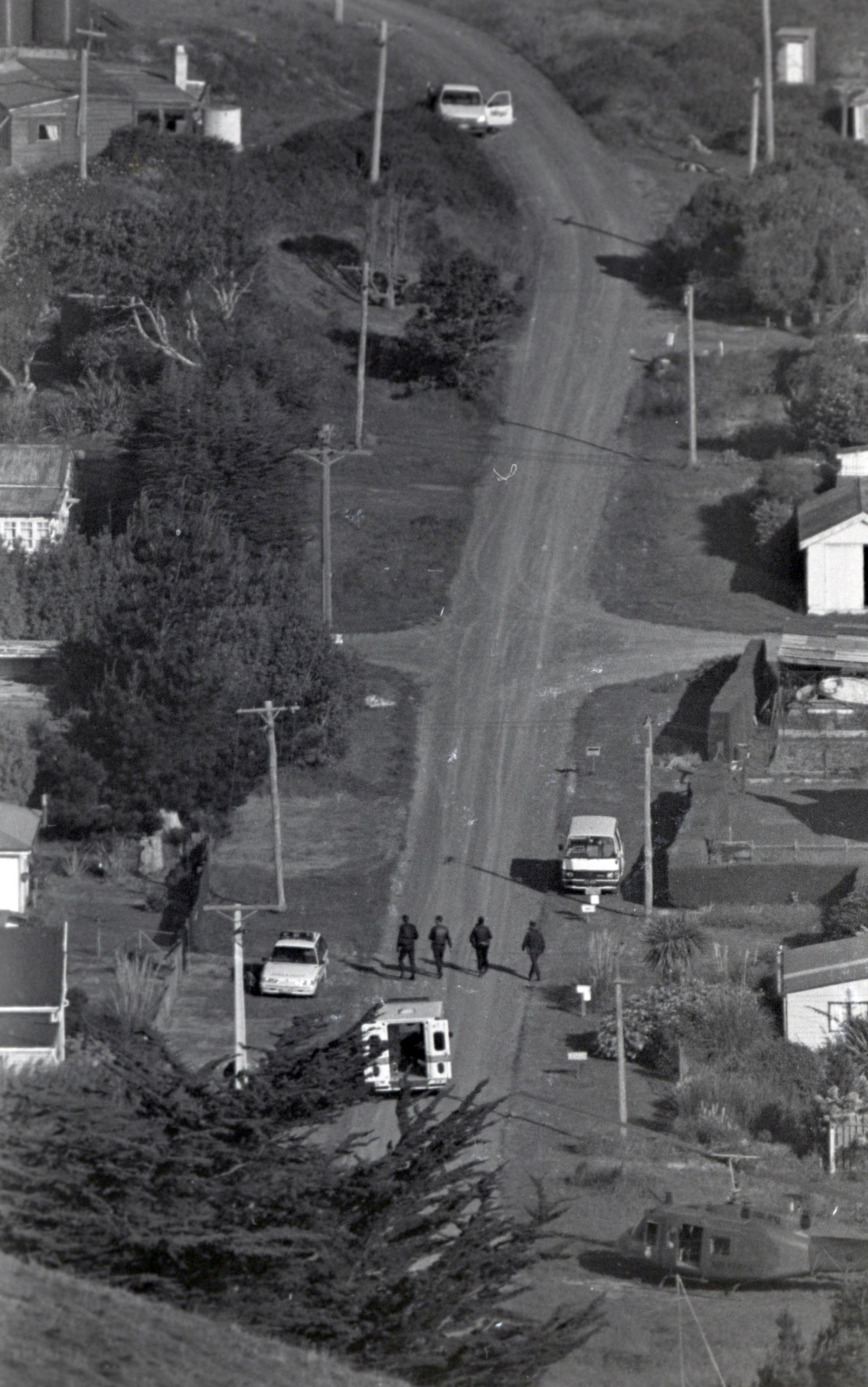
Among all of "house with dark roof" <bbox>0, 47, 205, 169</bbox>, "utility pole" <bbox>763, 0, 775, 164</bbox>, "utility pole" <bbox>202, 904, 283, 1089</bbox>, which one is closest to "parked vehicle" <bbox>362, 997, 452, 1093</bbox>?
"utility pole" <bbox>202, 904, 283, 1089</bbox>

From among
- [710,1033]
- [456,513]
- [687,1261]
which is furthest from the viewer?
[456,513]

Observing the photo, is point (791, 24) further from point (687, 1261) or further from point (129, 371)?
point (687, 1261)

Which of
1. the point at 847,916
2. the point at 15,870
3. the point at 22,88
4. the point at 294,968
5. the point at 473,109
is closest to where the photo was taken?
the point at 294,968

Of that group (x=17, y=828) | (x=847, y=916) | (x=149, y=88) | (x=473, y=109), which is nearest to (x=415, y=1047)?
(x=847, y=916)

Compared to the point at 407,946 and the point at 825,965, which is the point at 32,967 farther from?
the point at 825,965

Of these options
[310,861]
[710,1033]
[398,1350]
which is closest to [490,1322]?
[398,1350]

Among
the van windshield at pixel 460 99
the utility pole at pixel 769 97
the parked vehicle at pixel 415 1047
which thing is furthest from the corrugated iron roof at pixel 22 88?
the parked vehicle at pixel 415 1047

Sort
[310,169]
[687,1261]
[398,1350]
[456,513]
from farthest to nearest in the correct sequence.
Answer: [310,169] < [456,513] < [687,1261] < [398,1350]

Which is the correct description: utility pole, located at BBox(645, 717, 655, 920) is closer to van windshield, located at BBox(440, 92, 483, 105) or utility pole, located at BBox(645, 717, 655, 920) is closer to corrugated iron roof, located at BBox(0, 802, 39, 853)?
corrugated iron roof, located at BBox(0, 802, 39, 853)
